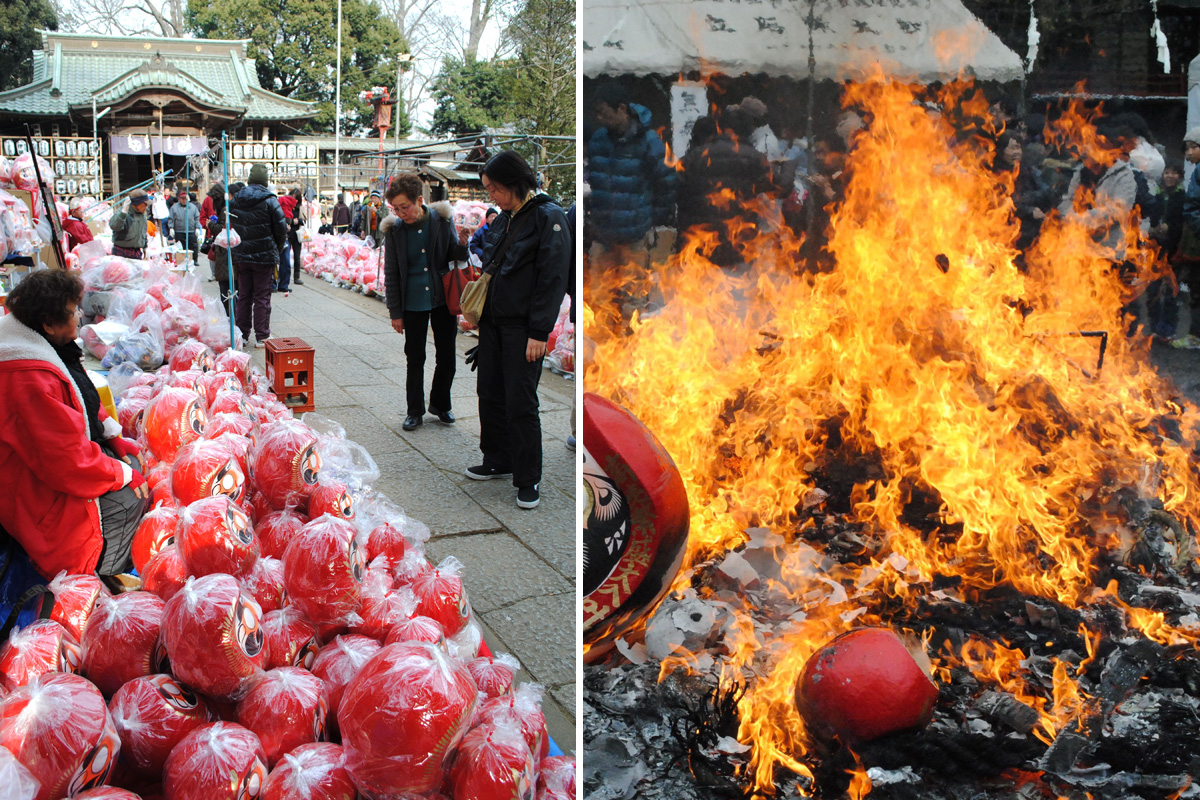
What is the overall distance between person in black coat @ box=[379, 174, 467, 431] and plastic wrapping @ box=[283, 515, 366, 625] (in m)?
2.93

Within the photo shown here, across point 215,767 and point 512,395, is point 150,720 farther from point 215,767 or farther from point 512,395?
point 512,395

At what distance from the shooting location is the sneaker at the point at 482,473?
15.3 ft

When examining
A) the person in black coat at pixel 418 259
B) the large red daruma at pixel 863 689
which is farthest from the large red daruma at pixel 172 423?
the large red daruma at pixel 863 689

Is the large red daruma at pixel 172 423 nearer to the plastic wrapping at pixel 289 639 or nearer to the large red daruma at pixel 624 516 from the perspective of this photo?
the plastic wrapping at pixel 289 639

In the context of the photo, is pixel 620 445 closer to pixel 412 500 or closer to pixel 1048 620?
pixel 1048 620

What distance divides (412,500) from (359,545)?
1822 mm

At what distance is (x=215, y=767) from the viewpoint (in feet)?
5.43

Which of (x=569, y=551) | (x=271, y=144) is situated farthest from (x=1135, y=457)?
(x=271, y=144)

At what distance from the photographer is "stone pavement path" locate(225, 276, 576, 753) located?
9.88 ft

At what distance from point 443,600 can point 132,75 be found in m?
20.1

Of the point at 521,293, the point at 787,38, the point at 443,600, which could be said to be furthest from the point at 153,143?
the point at 787,38

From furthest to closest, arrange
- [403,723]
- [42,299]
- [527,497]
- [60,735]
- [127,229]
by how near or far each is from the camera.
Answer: [127,229] → [527,497] → [42,299] → [403,723] → [60,735]

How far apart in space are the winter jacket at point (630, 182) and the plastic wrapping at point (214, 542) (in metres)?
1.37

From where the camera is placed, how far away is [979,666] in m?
2.26
